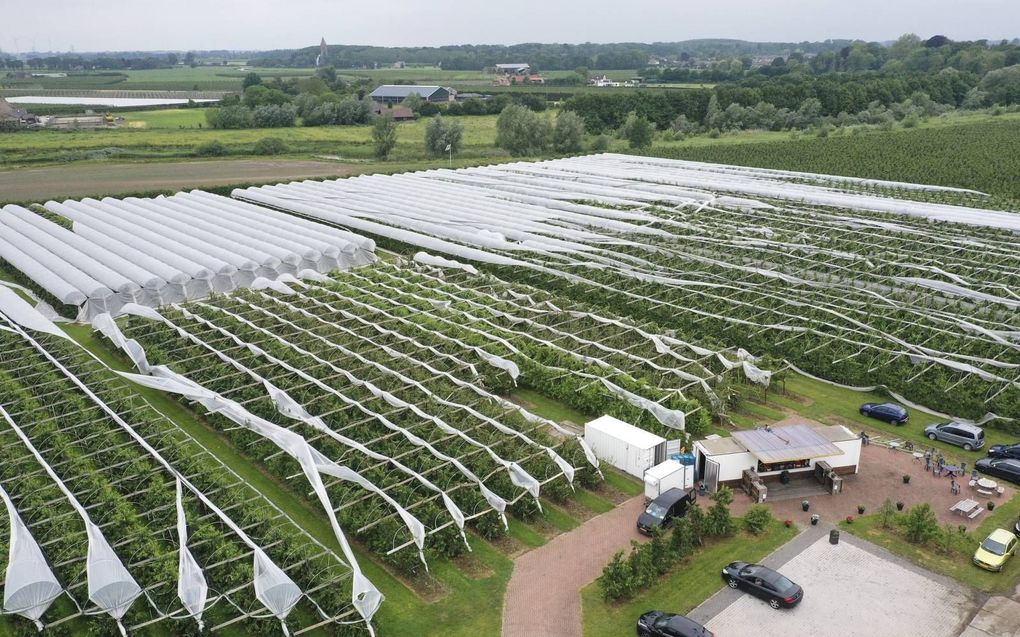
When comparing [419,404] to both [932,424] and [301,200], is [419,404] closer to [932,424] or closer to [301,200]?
[932,424]

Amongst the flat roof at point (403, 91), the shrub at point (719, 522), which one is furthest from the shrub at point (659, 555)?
the flat roof at point (403, 91)

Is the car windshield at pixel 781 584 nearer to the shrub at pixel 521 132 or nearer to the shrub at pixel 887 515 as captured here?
the shrub at pixel 887 515

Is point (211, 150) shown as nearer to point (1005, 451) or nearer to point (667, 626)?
point (1005, 451)

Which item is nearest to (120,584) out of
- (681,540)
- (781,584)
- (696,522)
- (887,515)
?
(681,540)

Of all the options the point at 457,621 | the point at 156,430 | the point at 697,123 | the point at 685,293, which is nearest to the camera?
the point at 457,621

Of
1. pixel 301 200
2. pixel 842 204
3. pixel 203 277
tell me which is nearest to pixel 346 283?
pixel 203 277

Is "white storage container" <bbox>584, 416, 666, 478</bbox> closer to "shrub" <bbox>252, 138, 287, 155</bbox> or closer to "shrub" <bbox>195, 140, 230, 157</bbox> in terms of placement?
"shrub" <bbox>252, 138, 287, 155</bbox>

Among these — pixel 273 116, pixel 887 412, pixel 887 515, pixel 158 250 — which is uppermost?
pixel 273 116
